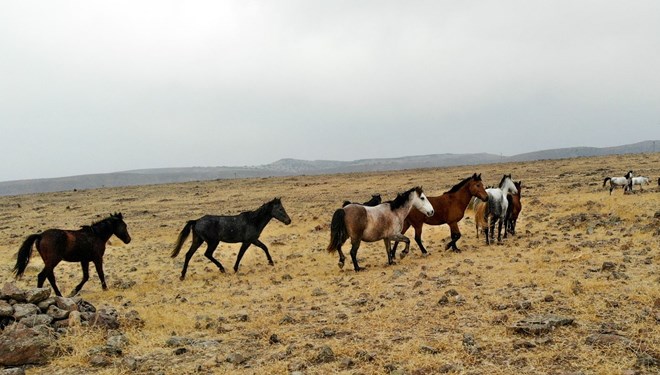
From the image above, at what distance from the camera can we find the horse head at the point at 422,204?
12414 millimetres

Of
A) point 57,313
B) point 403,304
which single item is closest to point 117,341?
point 57,313

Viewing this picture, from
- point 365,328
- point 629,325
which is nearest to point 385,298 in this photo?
point 365,328

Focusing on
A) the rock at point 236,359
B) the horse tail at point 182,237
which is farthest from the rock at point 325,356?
the horse tail at point 182,237

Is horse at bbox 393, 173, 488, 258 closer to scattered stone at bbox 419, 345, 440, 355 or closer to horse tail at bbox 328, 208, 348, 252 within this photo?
horse tail at bbox 328, 208, 348, 252

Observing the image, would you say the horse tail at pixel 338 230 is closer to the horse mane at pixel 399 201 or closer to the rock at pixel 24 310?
the horse mane at pixel 399 201

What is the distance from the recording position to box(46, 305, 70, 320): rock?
23.7 feet

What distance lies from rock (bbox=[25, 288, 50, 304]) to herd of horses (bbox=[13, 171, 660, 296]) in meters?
3.04

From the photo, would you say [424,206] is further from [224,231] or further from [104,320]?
[104,320]

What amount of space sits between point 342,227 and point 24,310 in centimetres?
679

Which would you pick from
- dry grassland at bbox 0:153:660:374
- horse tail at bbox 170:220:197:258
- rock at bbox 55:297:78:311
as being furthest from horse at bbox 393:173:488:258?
rock at bbox 55:297:78:311

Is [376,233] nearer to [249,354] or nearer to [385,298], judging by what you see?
[385,298]

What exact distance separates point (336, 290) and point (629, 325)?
17.0 feet

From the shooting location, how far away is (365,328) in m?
6.60

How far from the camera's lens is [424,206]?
40.9 feet
